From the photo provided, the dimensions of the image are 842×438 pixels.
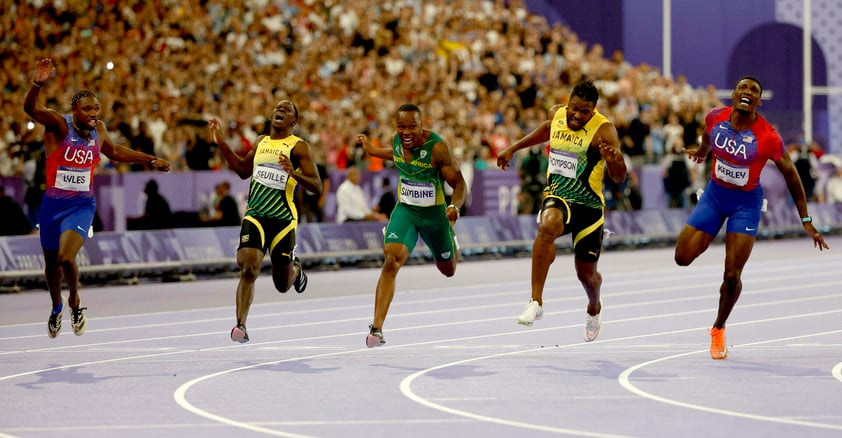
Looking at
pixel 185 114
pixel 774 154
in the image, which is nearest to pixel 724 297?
pixel 774 154

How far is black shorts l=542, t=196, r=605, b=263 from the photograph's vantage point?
12695mm

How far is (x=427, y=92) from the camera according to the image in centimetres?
3044

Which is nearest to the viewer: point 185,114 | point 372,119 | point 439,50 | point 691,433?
point 691,433

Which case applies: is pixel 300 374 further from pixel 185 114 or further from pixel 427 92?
pixel 427 92

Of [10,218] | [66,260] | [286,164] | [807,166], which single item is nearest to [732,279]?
[286,164]

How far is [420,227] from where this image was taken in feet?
43.0

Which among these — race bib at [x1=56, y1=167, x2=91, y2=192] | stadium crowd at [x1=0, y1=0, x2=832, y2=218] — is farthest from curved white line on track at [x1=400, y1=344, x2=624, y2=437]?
stadium crowd at [x1=0, y1=0, x2=832, y2=218]

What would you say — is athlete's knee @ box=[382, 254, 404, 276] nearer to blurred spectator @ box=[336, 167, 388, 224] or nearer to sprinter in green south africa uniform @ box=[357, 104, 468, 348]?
sprinter in green south africa uniform @ box=[357, 104, 468, 348]

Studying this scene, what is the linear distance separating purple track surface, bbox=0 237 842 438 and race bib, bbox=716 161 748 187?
4.76 feet

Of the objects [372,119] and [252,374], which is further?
[372,119]

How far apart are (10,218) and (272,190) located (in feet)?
33.9

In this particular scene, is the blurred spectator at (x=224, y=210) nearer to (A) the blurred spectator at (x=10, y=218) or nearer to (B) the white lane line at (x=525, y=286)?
(A) the blurred spectator at (x=10, y=218)

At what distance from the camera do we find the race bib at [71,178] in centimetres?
1319

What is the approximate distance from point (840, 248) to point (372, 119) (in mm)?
9966
